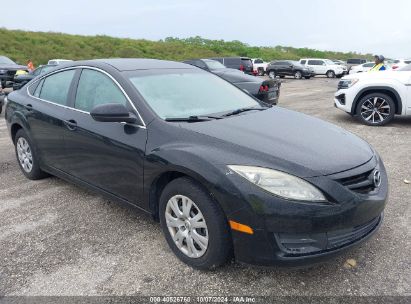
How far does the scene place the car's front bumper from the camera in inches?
96.3

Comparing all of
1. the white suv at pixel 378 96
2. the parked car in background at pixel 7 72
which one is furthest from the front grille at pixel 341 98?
the parked car in background at pixel 7 72

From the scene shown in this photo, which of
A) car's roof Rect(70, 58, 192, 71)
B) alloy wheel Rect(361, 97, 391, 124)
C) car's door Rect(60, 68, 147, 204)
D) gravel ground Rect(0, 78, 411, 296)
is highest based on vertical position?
car's roof Rect(70, 58, 192, 71)

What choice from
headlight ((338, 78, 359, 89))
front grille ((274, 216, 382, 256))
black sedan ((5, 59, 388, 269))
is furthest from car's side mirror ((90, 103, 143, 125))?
headlight ((338, 78, 359, 89))

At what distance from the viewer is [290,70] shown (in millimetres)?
30422

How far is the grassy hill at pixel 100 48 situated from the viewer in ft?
119

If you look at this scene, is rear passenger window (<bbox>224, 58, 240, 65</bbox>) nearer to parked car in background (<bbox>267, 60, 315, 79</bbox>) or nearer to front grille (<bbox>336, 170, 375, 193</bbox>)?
parked car in background (<bbox>267, 60, 315, 79</bbox>)

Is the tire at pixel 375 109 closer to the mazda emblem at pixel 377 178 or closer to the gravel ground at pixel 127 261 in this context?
the gravel ground at pixel 127 261

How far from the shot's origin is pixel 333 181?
8.36 feet

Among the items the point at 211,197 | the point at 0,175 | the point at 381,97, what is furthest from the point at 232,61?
the point at 211,197

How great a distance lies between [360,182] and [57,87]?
3.31 meters

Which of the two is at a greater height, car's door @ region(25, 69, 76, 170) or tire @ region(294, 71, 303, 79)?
car's door @ region(25, 69, 76, 170)

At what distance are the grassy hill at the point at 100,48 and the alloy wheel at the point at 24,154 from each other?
31919 millimetres

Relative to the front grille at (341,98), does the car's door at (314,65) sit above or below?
below

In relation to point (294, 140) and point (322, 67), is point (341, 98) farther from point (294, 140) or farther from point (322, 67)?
point (322, 67)
